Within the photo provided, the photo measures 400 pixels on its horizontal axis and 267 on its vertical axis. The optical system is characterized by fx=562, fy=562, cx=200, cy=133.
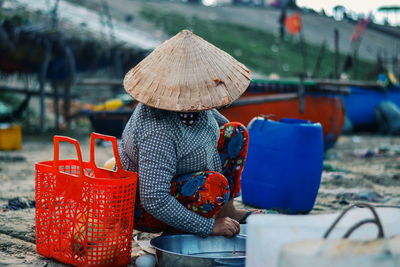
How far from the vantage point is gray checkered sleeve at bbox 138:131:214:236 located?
240 cm

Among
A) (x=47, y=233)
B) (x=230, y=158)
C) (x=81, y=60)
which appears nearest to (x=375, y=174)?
(x=230, y=158)

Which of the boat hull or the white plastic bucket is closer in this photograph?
the white plastic bucket

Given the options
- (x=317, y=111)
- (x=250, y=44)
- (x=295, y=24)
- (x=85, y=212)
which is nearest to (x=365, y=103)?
(x=317, y=111)

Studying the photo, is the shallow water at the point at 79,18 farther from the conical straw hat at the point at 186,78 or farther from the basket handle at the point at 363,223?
the basket handle at the point at 363,223

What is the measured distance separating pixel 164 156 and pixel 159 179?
0.33 ft

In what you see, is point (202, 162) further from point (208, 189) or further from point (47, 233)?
point (47, 233)

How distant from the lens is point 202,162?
8.64 feet

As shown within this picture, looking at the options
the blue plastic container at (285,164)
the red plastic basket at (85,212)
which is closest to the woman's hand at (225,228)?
the red plastic basket at (85,212)

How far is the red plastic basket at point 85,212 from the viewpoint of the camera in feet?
7.77

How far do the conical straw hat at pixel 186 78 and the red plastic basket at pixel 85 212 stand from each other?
280mm

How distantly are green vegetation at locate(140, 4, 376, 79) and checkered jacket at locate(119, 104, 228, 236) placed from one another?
20.7 m

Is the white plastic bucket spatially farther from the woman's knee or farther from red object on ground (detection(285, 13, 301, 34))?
red object on ground (detection(285, 13, 301, 34))

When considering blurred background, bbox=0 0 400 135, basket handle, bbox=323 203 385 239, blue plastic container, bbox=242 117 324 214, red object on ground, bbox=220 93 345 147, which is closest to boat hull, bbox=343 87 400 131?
blurred background, bbox=0 0 400 135

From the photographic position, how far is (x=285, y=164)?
3754 mm
